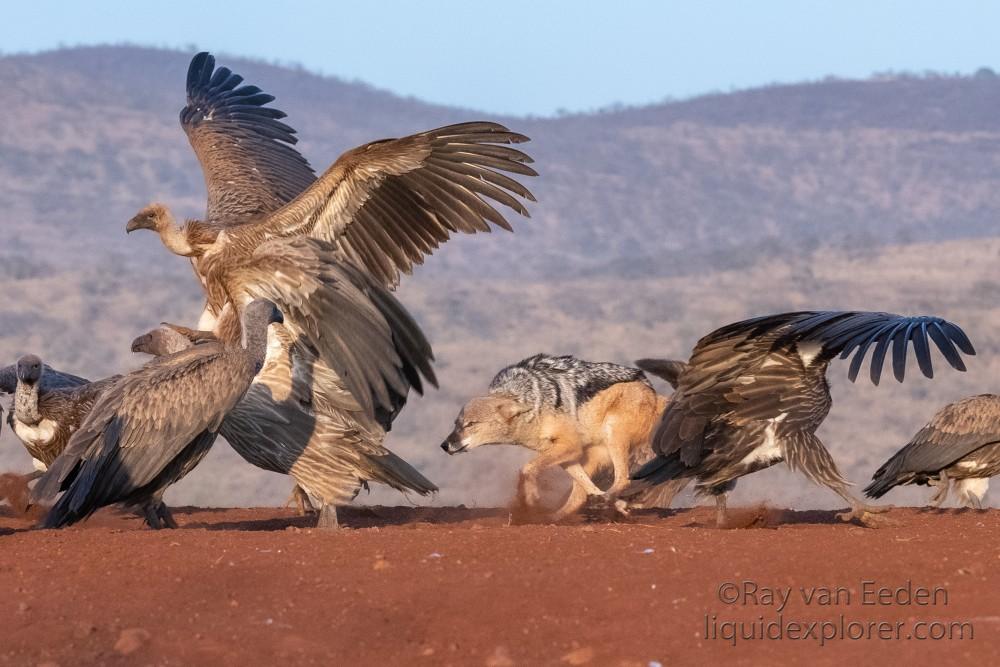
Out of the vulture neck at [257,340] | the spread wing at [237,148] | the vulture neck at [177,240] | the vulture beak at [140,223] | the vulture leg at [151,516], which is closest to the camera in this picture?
the vulture neck at [257,340]

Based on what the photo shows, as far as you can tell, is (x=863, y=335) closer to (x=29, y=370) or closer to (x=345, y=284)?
(x=345, y=284)

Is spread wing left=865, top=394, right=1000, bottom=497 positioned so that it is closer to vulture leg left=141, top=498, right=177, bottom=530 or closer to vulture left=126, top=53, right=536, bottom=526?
vulture left=126, top=53, right=536, bottom=526

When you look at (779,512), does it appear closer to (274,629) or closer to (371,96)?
(274,629)

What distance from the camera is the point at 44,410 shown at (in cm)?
1008

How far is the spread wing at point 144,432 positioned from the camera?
26.7 ft

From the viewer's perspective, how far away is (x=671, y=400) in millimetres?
8961

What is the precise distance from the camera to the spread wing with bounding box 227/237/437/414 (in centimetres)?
911

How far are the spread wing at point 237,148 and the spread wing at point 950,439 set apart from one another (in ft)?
15.5

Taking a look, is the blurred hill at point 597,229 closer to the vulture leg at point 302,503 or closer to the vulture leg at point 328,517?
the vulture leg at point 302,503

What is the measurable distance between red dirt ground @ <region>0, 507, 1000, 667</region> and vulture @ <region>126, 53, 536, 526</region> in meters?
1.29

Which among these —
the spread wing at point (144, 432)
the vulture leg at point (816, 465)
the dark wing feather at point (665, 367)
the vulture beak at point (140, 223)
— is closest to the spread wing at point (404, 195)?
the dark wing feather at point (665, 367)

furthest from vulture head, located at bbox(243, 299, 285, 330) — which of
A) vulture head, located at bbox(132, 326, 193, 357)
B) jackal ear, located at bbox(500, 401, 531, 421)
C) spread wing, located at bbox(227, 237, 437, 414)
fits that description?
jackal ear, located at bbox(500, 401, 531, 421)

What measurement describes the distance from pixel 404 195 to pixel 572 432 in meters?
1.72

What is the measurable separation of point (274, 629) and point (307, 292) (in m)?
3.40
